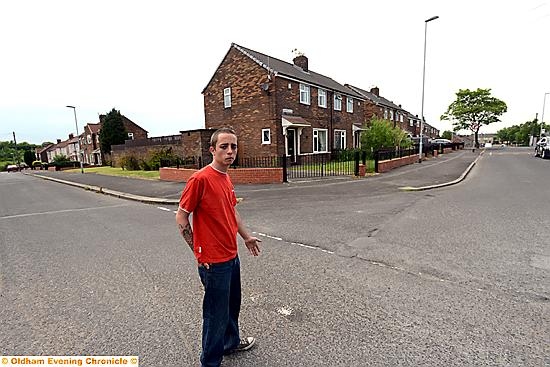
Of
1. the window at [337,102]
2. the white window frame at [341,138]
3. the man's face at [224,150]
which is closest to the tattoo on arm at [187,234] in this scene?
the man's face at [224,150]

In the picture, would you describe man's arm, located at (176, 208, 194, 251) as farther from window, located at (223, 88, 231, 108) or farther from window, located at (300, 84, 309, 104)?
window, located at (223, 88, 231, 108)

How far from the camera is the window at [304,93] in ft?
70.8

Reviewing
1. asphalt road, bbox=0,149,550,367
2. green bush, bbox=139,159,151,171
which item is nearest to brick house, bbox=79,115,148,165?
green bush, bbox=139,159,151,171

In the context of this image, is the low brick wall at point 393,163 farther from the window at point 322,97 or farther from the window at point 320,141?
the window at point 322,97

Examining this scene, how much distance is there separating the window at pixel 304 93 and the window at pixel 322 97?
164 centimetres

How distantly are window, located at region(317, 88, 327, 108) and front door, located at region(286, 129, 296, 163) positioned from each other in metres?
4.56

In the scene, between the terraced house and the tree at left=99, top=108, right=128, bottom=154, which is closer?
the terraced house

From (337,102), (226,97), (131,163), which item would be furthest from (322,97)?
(131,163)

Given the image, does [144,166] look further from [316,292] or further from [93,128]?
[93,128]

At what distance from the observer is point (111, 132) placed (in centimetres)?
4128

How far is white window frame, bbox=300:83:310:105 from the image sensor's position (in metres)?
21.6

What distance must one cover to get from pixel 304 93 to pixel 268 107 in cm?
398

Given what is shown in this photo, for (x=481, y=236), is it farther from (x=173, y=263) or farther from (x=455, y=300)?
(x=173, y=263)

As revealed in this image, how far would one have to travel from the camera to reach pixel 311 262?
14.6ft
